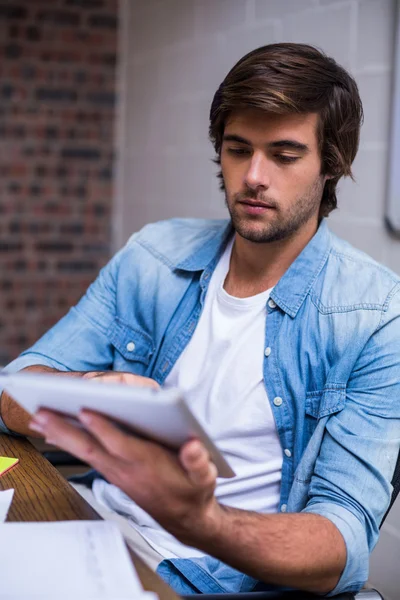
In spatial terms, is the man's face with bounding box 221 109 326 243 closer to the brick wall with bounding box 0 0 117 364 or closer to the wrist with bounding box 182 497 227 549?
the wrist with bounding box 182 497 227 549

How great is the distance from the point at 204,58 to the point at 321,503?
6.85 feet

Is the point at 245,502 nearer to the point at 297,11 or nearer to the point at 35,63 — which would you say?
the point at 297,11

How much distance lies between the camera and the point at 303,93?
1.56 meters

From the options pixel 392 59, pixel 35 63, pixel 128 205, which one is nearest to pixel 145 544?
pixel 392 59

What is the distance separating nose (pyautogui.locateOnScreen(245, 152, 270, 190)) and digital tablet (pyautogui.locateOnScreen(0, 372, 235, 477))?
0.72 m

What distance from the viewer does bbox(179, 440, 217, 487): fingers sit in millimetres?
903

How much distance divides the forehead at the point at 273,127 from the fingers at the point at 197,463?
81 centimetres

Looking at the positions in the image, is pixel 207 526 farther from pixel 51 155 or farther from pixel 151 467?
pixel 51 155

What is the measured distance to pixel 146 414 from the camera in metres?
0.85

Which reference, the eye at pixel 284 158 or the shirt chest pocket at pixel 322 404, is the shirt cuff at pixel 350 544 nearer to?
the shirt chest pocket at pixel 322 404

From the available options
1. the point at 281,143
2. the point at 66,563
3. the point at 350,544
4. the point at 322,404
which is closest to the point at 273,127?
the point at 281,143

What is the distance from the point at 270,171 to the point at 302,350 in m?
0.35

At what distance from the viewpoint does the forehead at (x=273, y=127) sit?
1.56 meters

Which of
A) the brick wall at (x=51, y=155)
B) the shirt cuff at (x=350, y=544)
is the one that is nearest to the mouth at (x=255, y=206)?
the shirt cuff at (x=350, y=544)
